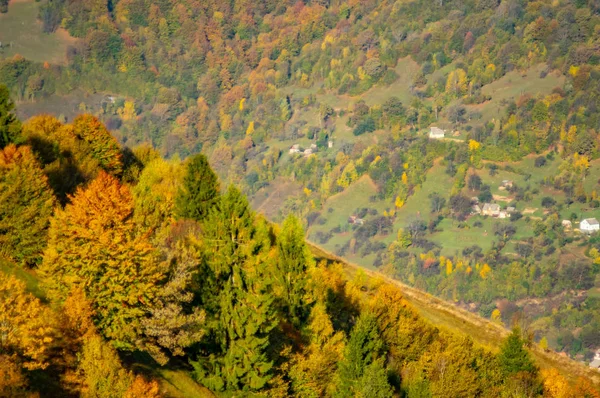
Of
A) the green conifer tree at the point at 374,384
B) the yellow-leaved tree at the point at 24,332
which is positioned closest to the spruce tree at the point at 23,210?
the yellow-leaved tree at the point at 24,332

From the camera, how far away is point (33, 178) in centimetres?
7675

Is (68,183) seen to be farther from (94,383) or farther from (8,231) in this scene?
(94,383)

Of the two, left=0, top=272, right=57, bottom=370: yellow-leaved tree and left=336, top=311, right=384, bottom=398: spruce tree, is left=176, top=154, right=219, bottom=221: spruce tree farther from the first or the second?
left=0, top=272, right=57, bottom=370: yellow-leaved tree

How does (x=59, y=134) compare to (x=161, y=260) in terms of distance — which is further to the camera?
(x=59, y=134)

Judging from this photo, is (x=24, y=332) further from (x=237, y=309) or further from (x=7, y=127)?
(x=7, y=127)

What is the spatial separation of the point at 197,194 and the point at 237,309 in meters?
30.5

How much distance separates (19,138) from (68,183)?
691cm

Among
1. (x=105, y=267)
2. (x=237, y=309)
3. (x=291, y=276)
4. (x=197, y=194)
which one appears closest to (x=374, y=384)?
(x=291, y=276)

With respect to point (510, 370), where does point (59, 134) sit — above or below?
above

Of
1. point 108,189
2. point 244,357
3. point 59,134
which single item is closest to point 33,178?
point 108,189

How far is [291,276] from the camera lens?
85.1 m

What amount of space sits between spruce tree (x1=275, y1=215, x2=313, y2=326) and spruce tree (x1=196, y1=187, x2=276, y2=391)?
14049 mm

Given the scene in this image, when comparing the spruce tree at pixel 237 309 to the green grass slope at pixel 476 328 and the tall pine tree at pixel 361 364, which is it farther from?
the green grass slope at pixel 476 328

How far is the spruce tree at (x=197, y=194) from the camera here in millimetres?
95188
